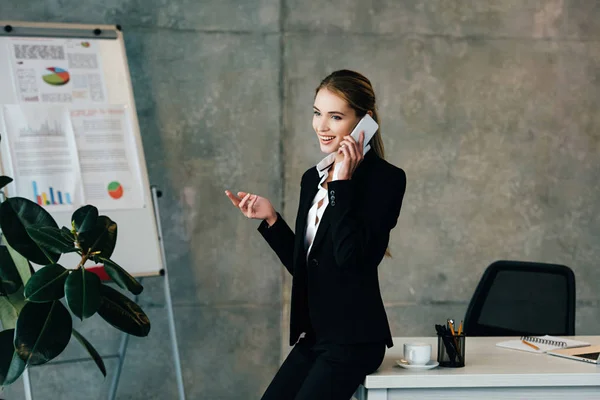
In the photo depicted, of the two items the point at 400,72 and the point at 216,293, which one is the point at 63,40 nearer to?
the point at 216,293

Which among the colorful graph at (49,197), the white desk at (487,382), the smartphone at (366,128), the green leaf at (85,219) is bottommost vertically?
the white desk at (487,382)

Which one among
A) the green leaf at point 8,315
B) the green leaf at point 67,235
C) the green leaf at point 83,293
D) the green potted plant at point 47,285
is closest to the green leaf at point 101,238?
the green potted plant at point 47,285

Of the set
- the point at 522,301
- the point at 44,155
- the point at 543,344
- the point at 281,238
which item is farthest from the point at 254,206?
the point at 44,155

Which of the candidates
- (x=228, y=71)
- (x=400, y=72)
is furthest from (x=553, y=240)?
(x=228, y=71)

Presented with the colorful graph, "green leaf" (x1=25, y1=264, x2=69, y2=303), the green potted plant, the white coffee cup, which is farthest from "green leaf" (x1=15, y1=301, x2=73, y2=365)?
the colorful graph

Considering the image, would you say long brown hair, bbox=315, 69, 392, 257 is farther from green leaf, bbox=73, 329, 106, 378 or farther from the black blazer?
green leaf, bbox=73, 329, 106, 378

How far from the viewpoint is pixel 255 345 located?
432cm

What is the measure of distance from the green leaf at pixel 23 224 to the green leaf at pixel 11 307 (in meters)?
0.18

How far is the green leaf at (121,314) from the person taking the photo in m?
2.48

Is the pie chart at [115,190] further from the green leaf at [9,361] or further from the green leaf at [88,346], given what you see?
the green leaf at [9,361]

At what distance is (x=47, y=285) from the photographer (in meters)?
2.24

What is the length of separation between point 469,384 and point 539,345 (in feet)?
1.92

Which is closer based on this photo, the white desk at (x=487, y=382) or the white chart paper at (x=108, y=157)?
the white desk at (x=487, y=382)

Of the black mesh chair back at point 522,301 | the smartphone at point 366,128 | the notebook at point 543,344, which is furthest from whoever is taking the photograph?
the black mesh chair back at point 522,301
